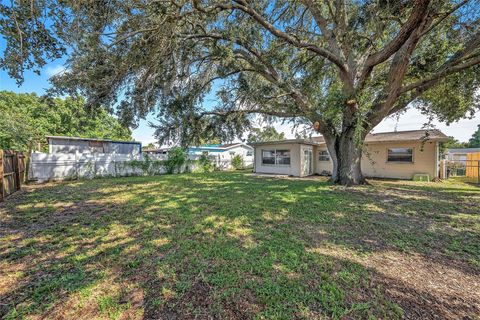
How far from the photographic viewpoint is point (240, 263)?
8.90ft

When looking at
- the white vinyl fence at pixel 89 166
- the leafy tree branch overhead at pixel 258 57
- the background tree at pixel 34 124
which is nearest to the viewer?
the leafy tree branch overhead at pixel 258 57

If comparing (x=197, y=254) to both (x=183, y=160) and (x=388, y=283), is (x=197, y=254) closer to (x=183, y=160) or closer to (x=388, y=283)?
(x=388, y=283)

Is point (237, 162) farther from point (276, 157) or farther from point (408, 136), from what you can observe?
point (408, 136)

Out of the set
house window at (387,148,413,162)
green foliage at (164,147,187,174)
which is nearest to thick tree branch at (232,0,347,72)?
house window at (387,148,413,162)

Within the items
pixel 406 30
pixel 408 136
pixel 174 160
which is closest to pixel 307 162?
pixel 408 136

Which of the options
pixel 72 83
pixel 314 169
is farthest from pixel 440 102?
pixel 72 83

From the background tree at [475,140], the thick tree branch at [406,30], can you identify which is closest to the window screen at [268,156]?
the thick tree branch at [406,30]

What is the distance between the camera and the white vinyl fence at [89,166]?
35.3 feet

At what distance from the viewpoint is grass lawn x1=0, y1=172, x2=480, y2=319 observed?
1951 millimetres

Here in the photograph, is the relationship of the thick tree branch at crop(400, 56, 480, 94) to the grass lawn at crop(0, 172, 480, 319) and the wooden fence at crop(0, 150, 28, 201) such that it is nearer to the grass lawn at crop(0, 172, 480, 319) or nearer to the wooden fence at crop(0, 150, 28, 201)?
the grass lawn at crop(0, 172, 480, 319)

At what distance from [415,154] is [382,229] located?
11.2 metres

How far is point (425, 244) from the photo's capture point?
11.0ft

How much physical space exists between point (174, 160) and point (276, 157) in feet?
26.5

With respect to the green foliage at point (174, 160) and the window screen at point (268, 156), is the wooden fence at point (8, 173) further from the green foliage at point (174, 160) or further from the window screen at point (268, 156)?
the window screen at point (268, 156)
